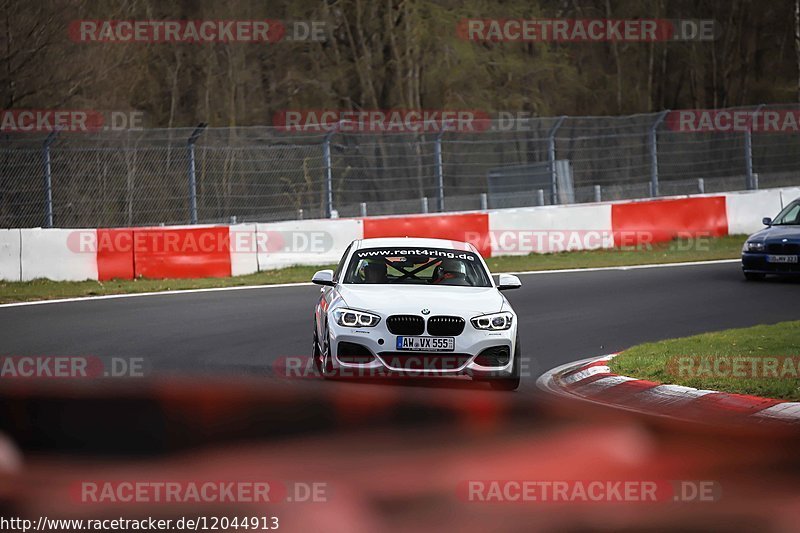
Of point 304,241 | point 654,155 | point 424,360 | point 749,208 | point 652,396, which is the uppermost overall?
point 654,155

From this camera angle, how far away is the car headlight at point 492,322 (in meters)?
10.8

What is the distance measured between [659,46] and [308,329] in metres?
46.2

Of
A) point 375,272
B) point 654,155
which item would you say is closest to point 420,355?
point 375,272

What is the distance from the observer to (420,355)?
423 inches

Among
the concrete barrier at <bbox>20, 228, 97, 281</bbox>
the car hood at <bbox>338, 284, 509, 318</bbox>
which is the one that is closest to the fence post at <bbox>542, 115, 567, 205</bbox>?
the concrete barrier at <bbox>20, 228, 97, 281</bbox>

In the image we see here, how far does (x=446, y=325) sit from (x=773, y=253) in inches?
417

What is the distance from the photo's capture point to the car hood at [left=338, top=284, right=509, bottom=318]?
1082 centimetres

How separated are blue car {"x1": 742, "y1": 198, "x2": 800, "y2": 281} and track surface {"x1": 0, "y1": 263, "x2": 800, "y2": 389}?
28 centimetres

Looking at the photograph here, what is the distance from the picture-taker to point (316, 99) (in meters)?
46.1

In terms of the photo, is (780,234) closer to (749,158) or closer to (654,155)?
(654,155)

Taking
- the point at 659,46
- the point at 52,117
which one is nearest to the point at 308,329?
the point at 52,117

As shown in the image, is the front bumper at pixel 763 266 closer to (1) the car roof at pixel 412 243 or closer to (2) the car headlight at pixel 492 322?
(1) the car roof at pixel 412 243

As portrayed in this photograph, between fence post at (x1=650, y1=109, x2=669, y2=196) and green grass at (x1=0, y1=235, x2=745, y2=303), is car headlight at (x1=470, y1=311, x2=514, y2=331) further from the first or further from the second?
fence post at (x1=650, y1=109, x2=669, y2=196)

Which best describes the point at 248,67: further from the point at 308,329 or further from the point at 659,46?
the point at 308,329
